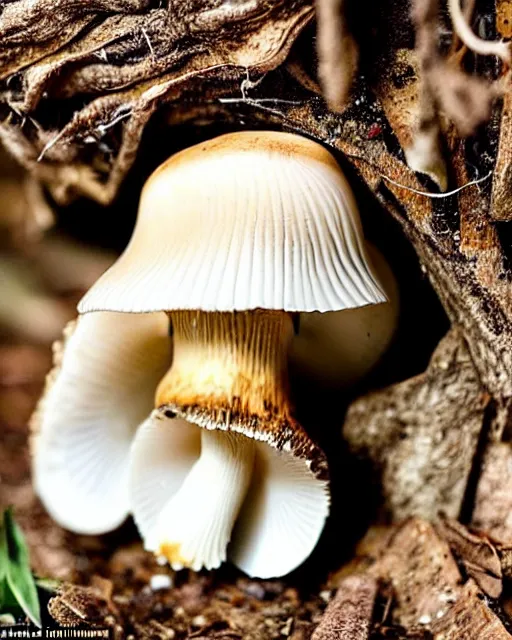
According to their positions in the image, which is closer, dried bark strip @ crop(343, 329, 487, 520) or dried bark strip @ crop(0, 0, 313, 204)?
dried bark strip @ crop(0, 0, 313, 204)

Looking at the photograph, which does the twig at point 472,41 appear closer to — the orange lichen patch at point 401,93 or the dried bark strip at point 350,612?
the orange lichen patch at point 401,93

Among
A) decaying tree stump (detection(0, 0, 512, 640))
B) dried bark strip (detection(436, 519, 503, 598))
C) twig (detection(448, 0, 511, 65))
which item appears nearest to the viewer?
twig (detection(448, 0, 511, 65))

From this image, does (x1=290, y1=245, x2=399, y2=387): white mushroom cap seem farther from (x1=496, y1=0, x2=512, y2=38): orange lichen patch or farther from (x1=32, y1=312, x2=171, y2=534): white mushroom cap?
(x1=496, y1=0, x2=512, y2=38): orange lichen patch

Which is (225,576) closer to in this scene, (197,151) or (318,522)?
(318,522)

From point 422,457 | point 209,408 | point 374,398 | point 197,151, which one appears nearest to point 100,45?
point 197,151

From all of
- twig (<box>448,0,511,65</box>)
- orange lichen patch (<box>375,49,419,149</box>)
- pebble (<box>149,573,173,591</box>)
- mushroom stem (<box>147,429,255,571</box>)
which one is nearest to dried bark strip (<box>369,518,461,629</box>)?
mushroom stem (<box>147,429,255,571</box>)

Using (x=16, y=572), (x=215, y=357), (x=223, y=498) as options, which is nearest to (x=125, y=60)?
(x=215, y=357)

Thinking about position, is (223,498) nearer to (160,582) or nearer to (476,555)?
(160,582)
